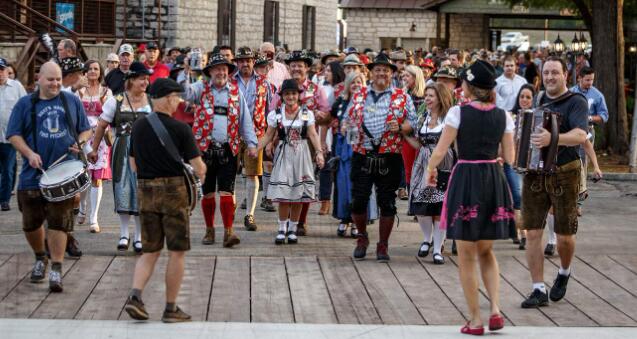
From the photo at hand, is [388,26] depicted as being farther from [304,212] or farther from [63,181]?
[63,181]

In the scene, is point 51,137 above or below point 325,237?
above

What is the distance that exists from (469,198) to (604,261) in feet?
11.3

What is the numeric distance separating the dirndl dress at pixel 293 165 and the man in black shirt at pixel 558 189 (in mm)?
3516

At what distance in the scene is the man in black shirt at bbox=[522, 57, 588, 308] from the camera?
9.77m

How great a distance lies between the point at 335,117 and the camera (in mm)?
12875

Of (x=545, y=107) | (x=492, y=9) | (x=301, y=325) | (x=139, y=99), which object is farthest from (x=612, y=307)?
(x=492, y=9)

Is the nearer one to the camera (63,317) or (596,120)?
(63,317)

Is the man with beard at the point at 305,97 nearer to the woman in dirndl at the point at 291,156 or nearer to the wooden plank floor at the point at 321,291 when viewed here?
the woman in dirndl at the point at 291,156

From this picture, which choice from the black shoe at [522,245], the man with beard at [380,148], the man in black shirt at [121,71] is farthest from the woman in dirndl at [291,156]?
the man in black shirt at [121,71]

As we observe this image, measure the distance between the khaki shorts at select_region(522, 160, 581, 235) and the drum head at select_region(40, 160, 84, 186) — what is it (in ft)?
11.4

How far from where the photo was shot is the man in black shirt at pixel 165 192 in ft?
29.4

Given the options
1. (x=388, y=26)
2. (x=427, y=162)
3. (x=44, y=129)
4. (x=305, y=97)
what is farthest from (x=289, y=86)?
(x=388, y=26)

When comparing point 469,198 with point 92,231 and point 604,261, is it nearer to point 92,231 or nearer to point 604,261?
point 604,261

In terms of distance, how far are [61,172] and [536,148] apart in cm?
363
